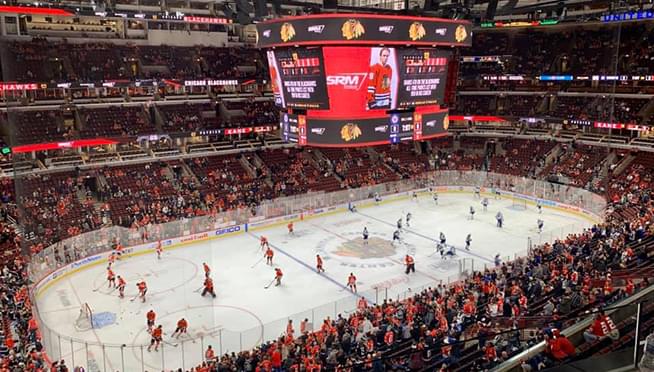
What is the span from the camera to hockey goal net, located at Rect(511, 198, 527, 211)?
112ft

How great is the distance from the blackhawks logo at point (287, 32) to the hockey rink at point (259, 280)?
9.17 meters

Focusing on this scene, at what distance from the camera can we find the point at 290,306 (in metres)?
20.2

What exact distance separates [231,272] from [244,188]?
38.8 ft

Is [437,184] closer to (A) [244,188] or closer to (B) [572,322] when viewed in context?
(A) [244,188]

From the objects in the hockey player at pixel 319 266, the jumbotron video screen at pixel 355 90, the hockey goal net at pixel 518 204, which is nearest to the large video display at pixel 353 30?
the jumbotron video screen at pixel 355 90

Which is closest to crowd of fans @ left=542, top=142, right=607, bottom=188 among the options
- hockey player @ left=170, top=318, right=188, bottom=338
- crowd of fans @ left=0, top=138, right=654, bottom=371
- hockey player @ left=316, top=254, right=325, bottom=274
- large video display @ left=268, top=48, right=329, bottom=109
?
crowd of fans @ left=0, top=138, right=654, bottom=371

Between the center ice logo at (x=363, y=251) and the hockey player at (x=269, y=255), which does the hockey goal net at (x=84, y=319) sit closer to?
the hockey player at (x=269, y=255)

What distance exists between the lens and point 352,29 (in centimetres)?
1853

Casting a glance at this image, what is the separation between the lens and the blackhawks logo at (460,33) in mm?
20844

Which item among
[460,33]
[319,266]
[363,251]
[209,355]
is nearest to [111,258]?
[319,266]

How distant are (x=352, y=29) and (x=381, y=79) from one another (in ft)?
7.59

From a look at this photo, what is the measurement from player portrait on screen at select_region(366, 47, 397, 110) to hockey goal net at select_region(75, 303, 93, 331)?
1210cm

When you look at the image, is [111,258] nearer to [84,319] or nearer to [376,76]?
[84,319]

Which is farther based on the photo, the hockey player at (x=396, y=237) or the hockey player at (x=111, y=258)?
the hockey player at (x=396, y=237)
